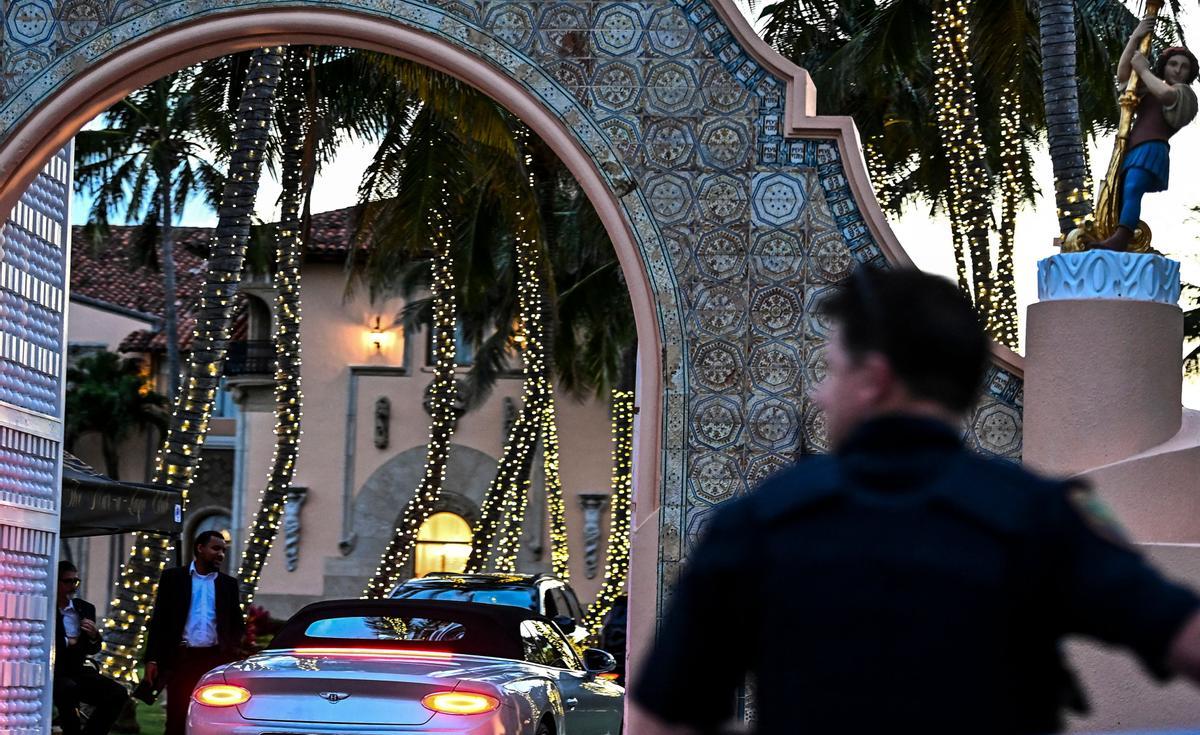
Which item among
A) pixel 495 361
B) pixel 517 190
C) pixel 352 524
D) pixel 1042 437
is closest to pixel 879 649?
pixel 1042 437

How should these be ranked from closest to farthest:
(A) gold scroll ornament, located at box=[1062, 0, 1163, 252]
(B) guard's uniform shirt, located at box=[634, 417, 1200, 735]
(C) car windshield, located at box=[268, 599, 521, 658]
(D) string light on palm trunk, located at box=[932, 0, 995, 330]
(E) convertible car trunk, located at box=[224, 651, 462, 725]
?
(B) guard's uniform shirt, located at box=[634, 417, 1200, 735] < (E) convertible car trunk, located at box=[224, 651, 462, 725] < (A) gold scroll ornament, located at box=[1062, 0, 1163, 252] < (C) car windshield, located at box=[268, 599, 521, 658] < (D) string light on palm trunk, located at box=[932, 0, 995, 330]

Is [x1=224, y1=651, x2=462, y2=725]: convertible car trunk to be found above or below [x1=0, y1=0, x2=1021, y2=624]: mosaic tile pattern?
below

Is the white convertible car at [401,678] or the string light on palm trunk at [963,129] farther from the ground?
the string light on palm trunk at [963,129]

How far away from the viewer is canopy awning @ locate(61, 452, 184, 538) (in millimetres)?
13102

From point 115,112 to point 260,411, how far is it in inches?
343

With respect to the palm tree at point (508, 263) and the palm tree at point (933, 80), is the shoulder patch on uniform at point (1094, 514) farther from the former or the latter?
the palm tree at point (933, 80)

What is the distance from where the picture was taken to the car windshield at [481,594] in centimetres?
1780

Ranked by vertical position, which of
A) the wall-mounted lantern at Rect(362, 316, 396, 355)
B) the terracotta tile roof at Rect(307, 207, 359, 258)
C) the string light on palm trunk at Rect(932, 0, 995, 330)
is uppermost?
the terracotta tile roof at Rect(307, 207, 359, 258)

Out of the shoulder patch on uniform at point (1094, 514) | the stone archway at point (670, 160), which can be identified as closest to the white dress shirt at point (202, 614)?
the stone archway at point (670, 160)

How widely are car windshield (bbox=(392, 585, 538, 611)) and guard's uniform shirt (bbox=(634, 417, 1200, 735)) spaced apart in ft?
49.3

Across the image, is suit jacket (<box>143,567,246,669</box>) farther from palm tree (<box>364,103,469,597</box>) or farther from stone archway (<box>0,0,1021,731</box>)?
palm tree (<box>364,103,469,597</box>)

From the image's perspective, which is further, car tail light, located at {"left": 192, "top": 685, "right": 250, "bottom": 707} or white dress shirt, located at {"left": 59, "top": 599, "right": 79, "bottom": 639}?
white dress shirt, located at {"left": 59, "top": 599, "right": 79, "bottom": 639}

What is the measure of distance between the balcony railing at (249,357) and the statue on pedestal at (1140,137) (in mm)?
32971

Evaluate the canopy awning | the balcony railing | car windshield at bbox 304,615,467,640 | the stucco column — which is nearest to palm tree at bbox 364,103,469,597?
the canopy awning
